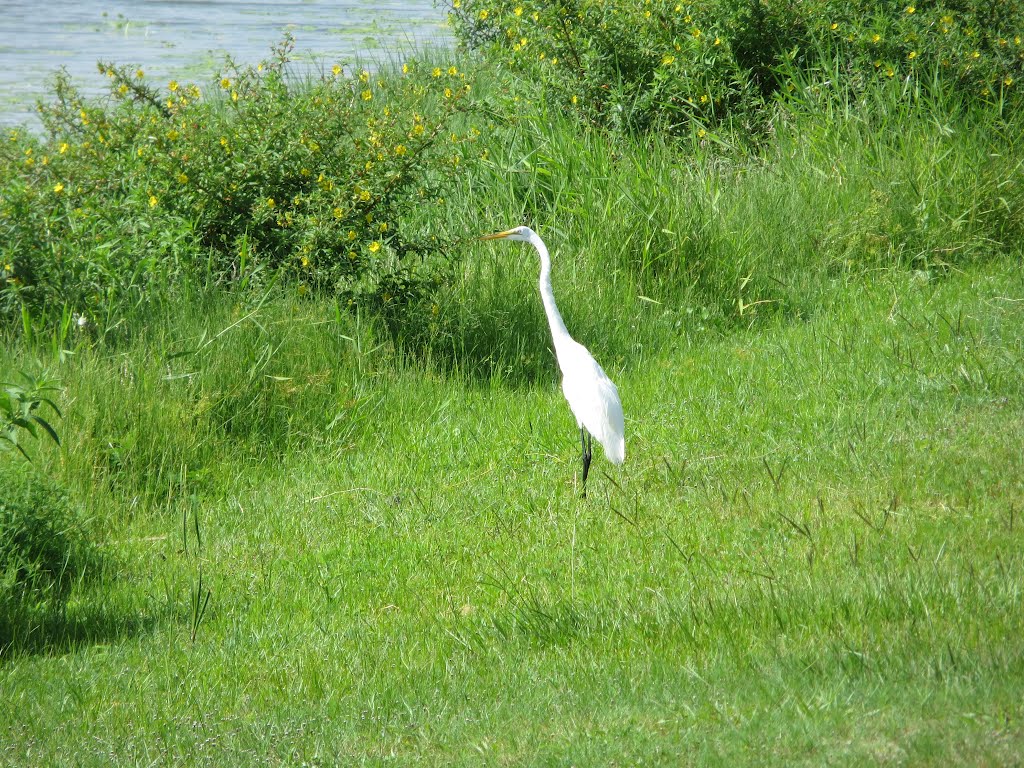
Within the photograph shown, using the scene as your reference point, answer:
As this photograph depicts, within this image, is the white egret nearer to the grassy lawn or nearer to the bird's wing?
the bird's wing

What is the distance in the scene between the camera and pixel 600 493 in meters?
5.15

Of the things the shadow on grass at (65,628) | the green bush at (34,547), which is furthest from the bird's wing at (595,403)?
the green bush at (34,547)

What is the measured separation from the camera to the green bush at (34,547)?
4.47 meters

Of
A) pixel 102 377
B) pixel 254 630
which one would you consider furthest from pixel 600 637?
pixel 102 377

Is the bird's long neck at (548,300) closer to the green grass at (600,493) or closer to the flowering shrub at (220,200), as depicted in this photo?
the green grass at (600,493)

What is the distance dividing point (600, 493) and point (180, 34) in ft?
44.2

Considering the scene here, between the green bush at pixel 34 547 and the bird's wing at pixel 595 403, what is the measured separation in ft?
7.71

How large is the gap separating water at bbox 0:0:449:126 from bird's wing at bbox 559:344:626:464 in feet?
29.8

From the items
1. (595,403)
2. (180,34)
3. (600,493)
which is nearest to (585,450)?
(595,403)

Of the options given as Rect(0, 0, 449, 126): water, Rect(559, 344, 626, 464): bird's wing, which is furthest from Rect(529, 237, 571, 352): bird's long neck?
Rect(0, 0, 449, 126): water

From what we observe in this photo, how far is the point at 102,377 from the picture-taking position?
587 centimetres

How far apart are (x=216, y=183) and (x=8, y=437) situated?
3188 mm

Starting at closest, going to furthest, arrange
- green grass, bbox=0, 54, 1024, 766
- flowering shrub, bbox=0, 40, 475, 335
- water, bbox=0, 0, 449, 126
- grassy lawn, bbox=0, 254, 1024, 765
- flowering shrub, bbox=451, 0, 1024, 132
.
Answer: grassy lawn, bbox=0, 254, 1024, 765 → green grass, bbox=0, 54, 1024, 766 → flowering shrub, bbox=0, 40, 475, 335 → flowering shrub, bbox=451, 0, 1024, 132 → water, bbox=0, 0, 449, 126

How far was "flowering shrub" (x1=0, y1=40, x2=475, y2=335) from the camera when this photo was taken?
6.50 meters
